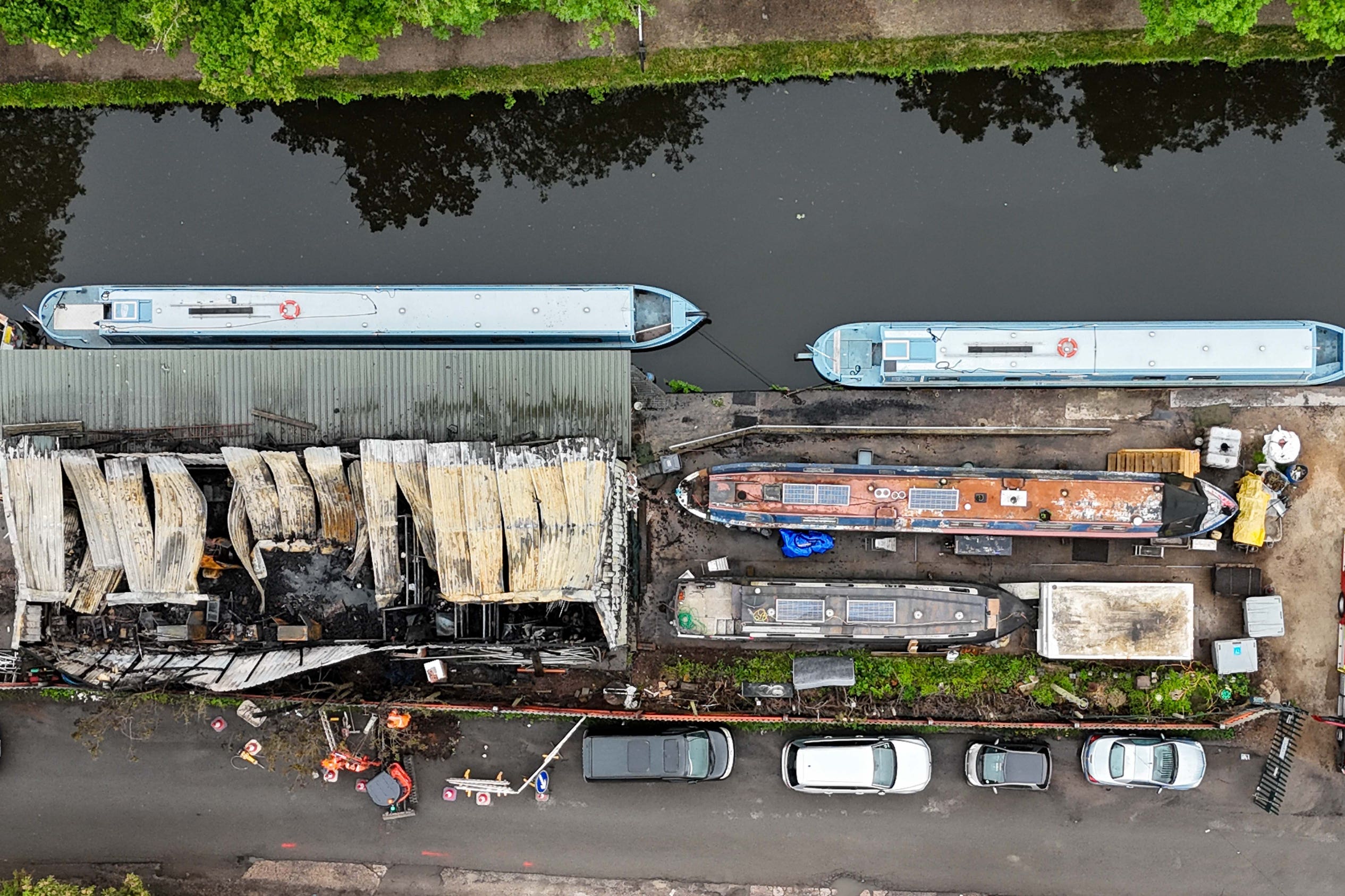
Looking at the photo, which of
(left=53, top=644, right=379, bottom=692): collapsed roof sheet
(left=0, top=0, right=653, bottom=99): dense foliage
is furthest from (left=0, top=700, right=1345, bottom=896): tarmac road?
(left=0, top=0, right=653, bottom=99): dense foliage

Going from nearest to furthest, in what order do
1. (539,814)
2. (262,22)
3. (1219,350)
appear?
(262,22) < (1219,350) < (539,814)

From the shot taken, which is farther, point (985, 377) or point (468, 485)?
point (985, 377)

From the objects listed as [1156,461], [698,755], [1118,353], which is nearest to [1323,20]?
[1118,353]

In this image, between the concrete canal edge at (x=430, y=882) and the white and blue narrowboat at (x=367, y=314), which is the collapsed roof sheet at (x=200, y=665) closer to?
the concrete canal edge at (x=430, y=882)

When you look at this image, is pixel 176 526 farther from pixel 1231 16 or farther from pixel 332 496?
pixel 1231 16

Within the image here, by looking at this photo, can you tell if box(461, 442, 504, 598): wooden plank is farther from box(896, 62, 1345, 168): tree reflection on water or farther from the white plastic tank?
→ the white plastic tank

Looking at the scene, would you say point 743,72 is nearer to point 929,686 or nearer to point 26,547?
point 929,686

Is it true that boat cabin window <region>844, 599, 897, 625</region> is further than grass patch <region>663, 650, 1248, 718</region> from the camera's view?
No

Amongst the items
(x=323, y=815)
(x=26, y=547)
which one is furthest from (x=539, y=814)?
(x=26, y=547)
